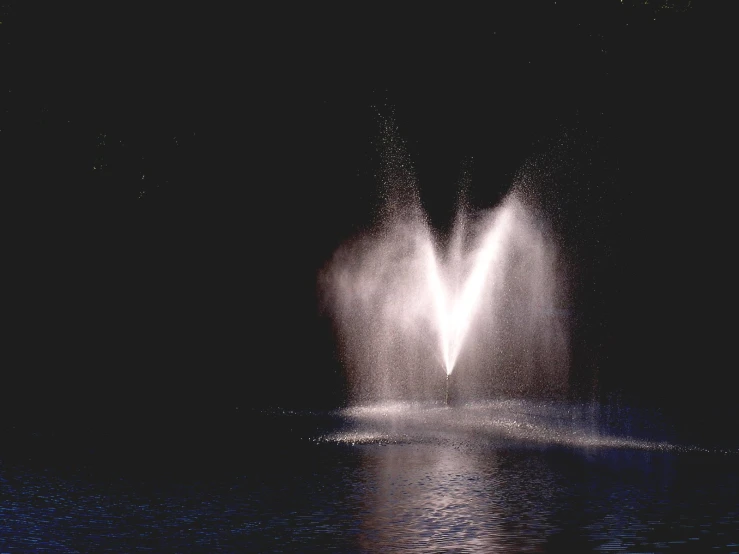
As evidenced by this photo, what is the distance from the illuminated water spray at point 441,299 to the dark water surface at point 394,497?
32.6ft

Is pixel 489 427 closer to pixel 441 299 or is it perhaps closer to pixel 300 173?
pixel 441 299

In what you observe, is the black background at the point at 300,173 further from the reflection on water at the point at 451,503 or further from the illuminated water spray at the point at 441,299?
the reflection on water at the point at 451,503

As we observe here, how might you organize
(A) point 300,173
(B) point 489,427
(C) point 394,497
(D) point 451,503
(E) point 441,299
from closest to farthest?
(D) point 451,503
(C) point 394,497
(B) point 489,427
(E) point 441,299
(A) point 300,173

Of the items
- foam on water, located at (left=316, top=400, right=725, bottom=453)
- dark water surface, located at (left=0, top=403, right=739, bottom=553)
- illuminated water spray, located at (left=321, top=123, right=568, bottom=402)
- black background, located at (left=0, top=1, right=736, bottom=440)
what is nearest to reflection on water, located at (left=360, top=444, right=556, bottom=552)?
dark water surface, located at (left=0, top=403, right=739, bottom=553)

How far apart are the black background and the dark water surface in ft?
23.6

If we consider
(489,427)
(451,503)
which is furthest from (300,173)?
(451,503)

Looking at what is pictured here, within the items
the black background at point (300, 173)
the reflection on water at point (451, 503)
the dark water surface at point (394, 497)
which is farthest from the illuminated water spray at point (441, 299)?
the reflection on water at point (451, 503)

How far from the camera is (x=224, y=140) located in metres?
27.0

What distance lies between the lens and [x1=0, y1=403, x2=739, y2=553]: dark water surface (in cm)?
896

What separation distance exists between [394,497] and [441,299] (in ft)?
47.3

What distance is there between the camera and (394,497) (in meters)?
10.9

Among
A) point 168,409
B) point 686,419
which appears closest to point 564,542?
point 686,419

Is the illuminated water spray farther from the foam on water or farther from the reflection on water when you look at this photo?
the reflection on water

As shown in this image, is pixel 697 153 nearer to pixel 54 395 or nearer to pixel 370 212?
pixel 370 212
